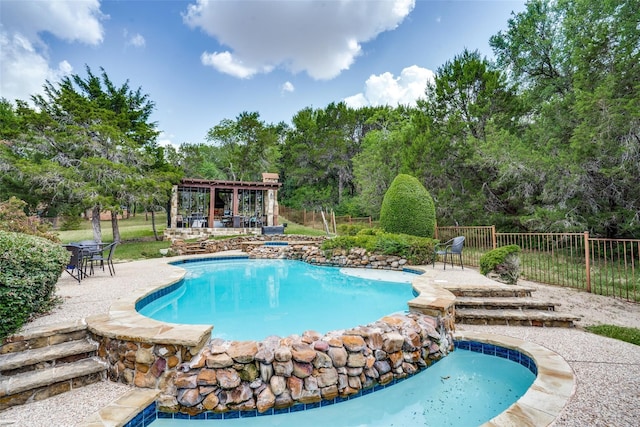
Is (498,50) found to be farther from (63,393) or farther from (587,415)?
(63,393)

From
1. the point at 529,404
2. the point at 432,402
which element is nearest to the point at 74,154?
the point at 432,402

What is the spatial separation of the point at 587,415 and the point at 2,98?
98.3ft

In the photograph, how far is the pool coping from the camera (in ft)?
7.13

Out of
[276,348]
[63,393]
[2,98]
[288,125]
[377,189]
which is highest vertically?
[288,125]

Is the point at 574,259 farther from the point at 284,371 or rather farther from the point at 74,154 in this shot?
the point at 74,154

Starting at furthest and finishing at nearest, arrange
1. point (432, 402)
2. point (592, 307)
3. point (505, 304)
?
1. point (592, 307)
2. point (505, 304)
3. point (432, 402)

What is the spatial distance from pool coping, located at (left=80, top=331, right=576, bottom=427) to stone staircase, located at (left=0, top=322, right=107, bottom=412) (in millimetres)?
625

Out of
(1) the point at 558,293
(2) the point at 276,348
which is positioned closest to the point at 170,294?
(2) the point at 276,348

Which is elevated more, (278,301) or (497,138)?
(497,138)

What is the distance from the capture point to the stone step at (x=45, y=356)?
111 inches

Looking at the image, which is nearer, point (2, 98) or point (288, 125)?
point (2, 98)

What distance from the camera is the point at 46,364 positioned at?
295cm

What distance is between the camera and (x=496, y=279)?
646 cm

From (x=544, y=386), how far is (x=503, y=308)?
2428mm
